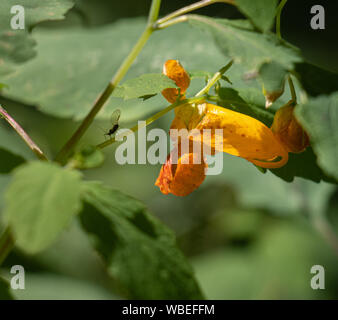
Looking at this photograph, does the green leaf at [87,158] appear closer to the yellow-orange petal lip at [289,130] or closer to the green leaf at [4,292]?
the green leaf at [4,292]

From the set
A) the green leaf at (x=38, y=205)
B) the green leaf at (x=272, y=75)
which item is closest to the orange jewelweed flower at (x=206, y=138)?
the green leaf at (x=272, y=75)

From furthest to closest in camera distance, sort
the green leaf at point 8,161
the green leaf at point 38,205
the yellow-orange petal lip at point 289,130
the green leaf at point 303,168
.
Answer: the green leaf at point 303,168 → the yellow-orange petal lip at point 289,130 → the green leaf at point 8,161 → the green leaf at point 38,205

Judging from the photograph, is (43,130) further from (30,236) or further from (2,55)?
(30,236)

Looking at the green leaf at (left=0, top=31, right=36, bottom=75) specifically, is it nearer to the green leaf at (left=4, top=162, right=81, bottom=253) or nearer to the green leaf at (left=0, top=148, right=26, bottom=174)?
the green leaf at (left=0, top=148, right=26, bottom=174)

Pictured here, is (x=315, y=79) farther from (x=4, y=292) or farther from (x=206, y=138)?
(x=4, y=292)

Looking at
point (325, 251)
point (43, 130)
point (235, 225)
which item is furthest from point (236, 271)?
point (43, 130)

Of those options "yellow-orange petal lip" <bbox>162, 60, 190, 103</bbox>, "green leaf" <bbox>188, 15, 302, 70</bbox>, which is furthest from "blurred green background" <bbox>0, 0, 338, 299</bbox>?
"green leaf" <bbox>188, 15, 302, 70</bbox>
